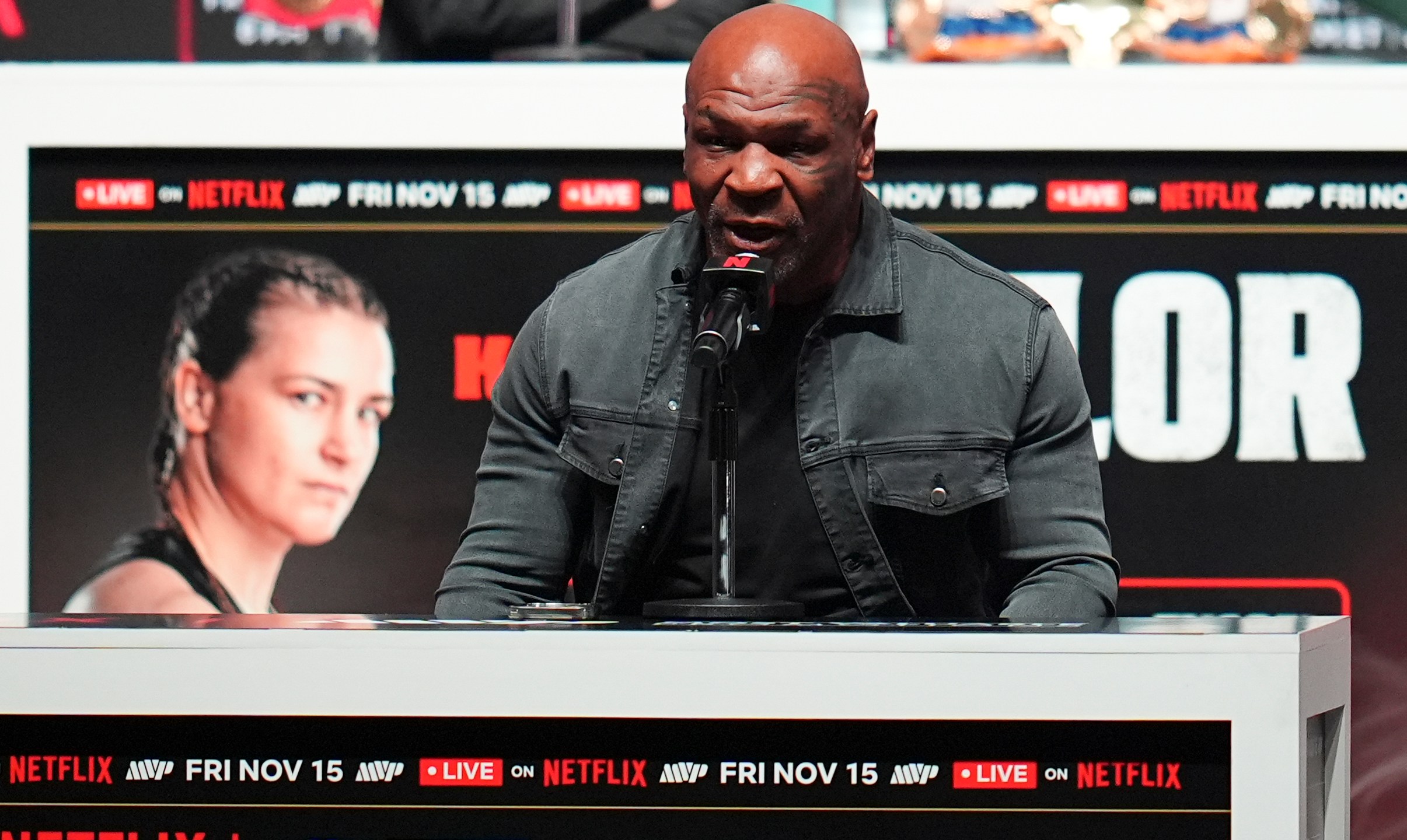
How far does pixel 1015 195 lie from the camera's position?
233cm

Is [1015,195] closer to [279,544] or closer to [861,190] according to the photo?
[861,190]

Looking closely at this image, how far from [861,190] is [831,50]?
216 mm

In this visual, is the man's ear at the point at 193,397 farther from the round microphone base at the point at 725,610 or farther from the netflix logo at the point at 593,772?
the netflix logo at the point at 593,772

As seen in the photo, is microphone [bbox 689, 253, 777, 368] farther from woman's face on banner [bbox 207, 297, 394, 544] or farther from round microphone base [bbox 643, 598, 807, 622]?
woman's face on banner [bbox 207, 297, 394, 544]

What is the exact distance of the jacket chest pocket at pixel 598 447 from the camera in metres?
1.71

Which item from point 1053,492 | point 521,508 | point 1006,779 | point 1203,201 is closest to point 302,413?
point 521,508

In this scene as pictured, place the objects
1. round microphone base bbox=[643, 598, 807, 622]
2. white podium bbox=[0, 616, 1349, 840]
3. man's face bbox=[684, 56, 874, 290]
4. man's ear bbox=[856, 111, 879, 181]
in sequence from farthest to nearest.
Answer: man's ear bbox=[856, 111, 879, 181], man's face bbox=[684, 56, 874, 290], round microphone base bbox=[643, 598, 807, 622], white podium bbox=[0, 616, 1349, 840]

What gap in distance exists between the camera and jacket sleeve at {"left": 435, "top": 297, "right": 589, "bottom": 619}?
167 centimetres

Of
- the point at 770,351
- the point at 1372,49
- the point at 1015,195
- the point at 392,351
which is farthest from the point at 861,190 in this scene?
the point at 1372,49

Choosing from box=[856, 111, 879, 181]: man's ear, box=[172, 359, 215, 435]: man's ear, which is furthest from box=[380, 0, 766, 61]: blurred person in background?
box=[856, 111, 879, 181]: man's ear

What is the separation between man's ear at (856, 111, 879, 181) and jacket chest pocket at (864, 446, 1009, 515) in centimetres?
27

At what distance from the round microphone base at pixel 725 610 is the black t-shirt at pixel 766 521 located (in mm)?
429

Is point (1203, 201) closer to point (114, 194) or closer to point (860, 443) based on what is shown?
point (860, 443)

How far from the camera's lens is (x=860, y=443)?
170 centimetres
